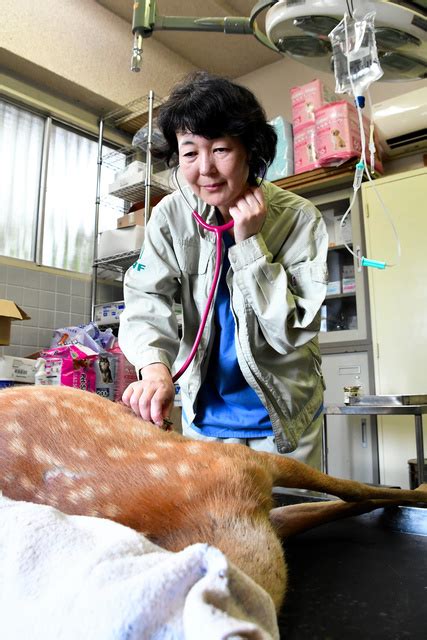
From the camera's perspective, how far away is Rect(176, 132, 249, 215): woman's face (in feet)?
3.54

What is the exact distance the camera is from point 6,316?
7.84 feet

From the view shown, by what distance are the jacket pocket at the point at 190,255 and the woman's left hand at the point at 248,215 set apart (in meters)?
0.15

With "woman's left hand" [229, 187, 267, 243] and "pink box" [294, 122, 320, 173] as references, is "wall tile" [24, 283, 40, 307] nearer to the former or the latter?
"pink box" [294, 122, 320, 173]

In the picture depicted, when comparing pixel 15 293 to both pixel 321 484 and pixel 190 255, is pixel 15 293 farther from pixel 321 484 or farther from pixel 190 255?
pixel 321 484

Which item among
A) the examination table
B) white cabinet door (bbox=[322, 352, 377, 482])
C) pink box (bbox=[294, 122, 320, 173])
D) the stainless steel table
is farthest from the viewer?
pink box (bbox=[294, 122, 320, 173])

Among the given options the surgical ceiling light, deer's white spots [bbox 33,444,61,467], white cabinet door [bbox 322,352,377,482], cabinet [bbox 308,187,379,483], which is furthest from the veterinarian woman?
white cabinet door [bbox 322,352,377,482]

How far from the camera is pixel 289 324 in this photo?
1072 mm

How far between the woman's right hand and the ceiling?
2960mm

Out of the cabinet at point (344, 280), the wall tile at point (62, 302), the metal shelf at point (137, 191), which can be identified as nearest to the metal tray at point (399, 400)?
the cabinet at point (344, 280)

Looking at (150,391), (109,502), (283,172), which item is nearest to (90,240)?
(283,172)

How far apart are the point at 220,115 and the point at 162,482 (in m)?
0.85

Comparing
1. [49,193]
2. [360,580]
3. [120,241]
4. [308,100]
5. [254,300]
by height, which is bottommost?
[360,580]

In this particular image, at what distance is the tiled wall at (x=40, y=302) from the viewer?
10.3 ft

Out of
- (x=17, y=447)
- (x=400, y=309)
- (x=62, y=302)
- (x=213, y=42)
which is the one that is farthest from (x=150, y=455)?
(x=213, y=42)
